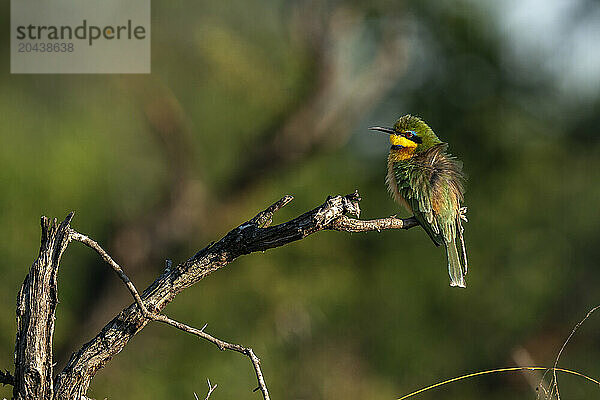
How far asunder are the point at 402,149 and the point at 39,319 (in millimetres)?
623

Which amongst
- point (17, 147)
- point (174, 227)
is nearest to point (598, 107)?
point (174, 227)

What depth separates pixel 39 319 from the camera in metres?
0.74

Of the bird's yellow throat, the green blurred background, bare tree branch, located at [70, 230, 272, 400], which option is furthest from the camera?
the green blurred background

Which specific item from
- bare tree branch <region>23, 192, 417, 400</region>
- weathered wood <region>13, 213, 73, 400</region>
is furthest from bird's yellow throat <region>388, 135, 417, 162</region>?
weathered wood <region>13, 213, 73, 400</region>

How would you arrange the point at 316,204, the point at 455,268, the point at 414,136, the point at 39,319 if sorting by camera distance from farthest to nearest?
1. the point at 316,204
2. the point at 414,136
3. the point at 455,268
4. the point at 39,319

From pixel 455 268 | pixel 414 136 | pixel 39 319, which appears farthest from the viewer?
pixel 414 136

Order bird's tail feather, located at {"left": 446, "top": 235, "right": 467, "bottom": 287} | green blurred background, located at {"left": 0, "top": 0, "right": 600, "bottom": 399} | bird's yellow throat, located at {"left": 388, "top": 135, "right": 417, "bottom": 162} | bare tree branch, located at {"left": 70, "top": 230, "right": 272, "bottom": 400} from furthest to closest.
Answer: green blurred background, located at {"left": 0, "top": 0, "right": 600, "bottom": 399}, bird's yellow throat, located at {"left": 388, "top": 135, "right": 417, "bottom": 162}, bird's tail feather, located at {"left": 446, "top": 235, "right": 467, "bottom": 287}, bare tree branch, located at {"left": 70, "top": 230, "right": 272, "bottom": 400}

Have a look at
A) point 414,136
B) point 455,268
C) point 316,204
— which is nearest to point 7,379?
point 455,268

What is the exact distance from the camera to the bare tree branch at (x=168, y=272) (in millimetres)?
746

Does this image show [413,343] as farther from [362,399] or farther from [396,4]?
[396,4]

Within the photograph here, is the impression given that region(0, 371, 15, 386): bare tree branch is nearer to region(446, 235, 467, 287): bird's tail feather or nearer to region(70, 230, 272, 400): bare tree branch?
region(70, 230, 272, 400): bare tree branch

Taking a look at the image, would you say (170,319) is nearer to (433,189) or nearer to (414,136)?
(433,189)

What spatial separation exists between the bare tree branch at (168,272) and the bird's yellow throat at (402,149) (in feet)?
1.20

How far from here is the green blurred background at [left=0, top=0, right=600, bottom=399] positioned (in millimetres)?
3570
